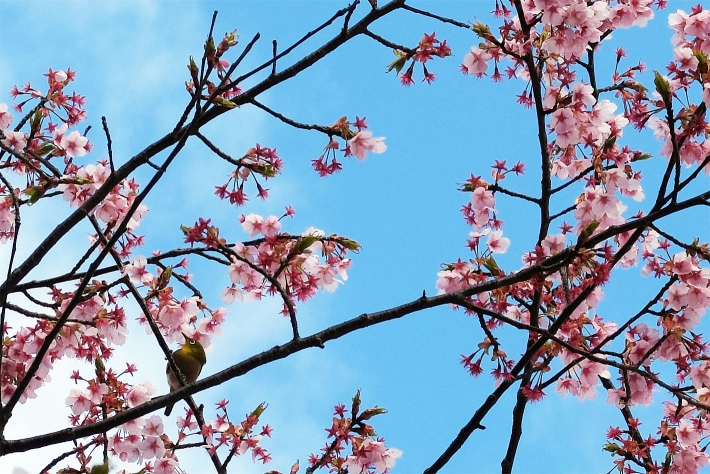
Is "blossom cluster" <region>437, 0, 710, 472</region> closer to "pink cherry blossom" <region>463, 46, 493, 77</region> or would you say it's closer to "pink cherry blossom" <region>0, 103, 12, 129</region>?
"pink cherry blossom" <region>463, 46, 493, 77</region>

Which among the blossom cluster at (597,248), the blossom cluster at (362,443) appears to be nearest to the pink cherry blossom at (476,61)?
the blossom cluster at (597,248)

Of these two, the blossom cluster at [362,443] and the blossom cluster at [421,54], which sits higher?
the blossom cluster at [421,54]

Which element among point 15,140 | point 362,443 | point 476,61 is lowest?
point 362,443

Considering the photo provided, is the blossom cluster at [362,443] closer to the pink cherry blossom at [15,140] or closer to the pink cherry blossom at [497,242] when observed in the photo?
the pink cherry blossom at [497,242]

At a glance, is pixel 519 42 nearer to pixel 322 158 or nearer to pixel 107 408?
pixel 322 158

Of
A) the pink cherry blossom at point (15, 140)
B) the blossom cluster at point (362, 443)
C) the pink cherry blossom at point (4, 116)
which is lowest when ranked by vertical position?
the blossom cluster at point (362, 443)

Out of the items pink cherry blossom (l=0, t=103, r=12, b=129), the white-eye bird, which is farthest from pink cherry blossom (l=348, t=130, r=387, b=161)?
pink cherry blossom (l=0, t=103, r=12, b=129)

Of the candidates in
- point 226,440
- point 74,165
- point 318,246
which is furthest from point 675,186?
point 74,165

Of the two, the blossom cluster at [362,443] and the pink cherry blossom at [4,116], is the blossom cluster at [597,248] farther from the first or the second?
the pink cherry blossom at [4,116]

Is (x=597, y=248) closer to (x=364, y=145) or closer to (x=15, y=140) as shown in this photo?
(x=364, y=145)

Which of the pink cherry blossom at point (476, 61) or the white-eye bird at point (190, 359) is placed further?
the white-eye bird at point (190, 359)

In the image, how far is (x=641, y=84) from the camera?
588 centimetres

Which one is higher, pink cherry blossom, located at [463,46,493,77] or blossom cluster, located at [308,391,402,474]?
pink cherry blossom, located at [463,46,493,77]

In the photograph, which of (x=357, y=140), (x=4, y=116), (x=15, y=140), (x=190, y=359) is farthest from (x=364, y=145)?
(x=4, y=116)
